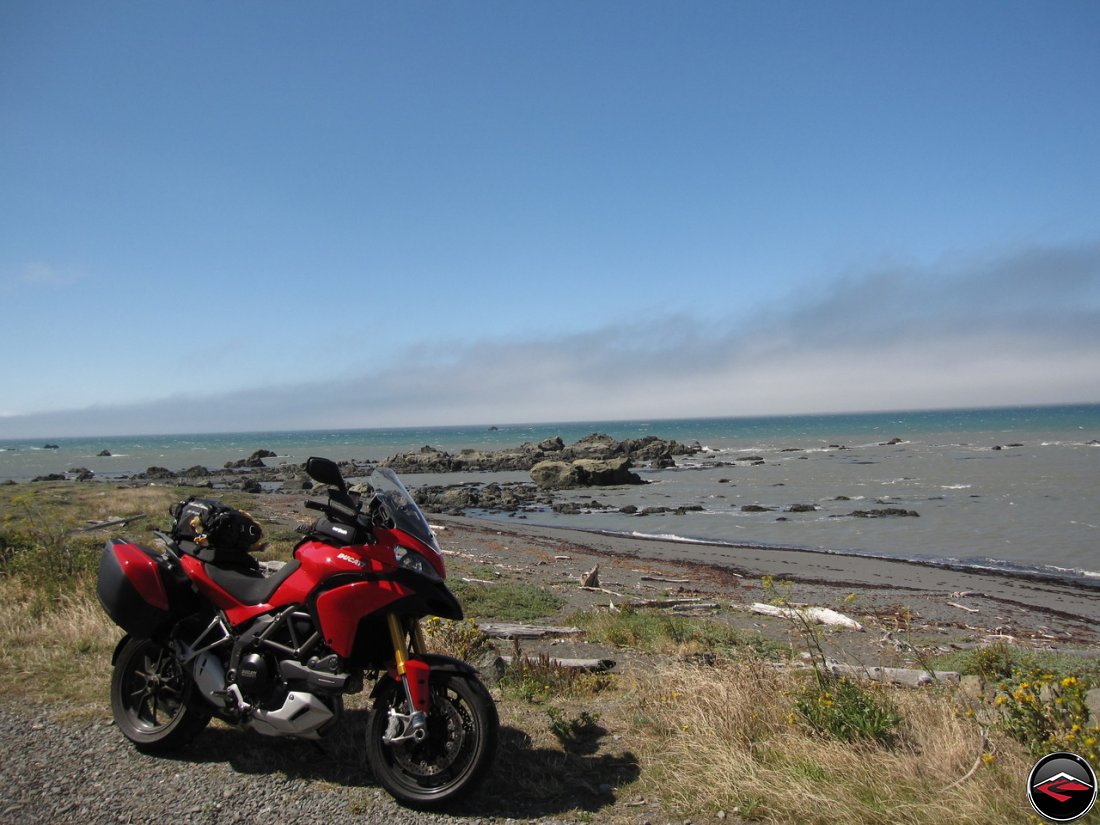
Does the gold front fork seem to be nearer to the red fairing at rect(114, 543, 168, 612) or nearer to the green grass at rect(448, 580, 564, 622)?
the red fairing at rect(114, 543, 168, 612)

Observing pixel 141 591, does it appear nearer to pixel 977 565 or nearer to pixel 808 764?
pixel 808 764

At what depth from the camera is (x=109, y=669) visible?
6.44m

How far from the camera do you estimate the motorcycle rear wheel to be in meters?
4.77

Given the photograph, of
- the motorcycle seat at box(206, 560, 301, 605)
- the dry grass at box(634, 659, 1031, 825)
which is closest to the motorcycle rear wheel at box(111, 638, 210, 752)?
the motorcycle seat at box(206, 560, 301, 605)

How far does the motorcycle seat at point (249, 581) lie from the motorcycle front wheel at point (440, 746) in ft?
3.13

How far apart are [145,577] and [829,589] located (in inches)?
627

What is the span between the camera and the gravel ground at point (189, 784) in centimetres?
407

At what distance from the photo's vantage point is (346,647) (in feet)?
13.7

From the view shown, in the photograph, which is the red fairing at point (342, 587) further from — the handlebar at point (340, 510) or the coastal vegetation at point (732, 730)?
the coastal vegetation at point (732, 730)

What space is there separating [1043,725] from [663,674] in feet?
8.77

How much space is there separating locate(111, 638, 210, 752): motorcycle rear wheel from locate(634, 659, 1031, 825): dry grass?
3.00 meters
